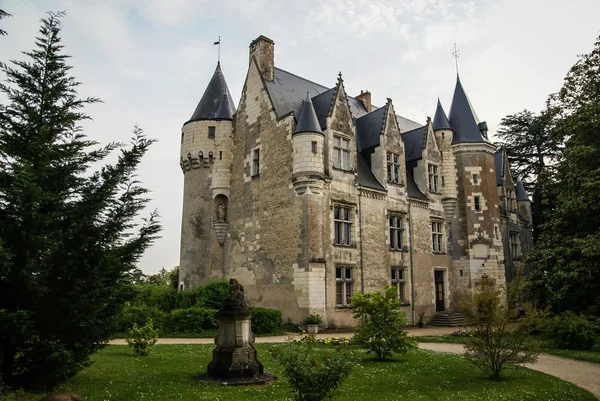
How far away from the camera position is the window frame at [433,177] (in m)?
29.0

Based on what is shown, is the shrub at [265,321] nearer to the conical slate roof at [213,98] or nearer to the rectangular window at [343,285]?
the rectangular window at [343,285]

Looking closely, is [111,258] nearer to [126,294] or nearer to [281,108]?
[126,294]

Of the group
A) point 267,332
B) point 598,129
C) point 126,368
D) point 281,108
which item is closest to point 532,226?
point 598,129

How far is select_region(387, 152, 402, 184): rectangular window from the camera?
26.5 metres

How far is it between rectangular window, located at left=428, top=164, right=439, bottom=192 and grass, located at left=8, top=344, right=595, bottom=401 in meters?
17.1

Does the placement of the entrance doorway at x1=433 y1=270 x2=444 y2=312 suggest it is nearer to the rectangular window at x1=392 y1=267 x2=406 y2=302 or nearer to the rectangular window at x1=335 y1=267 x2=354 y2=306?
the rectangular window at x1=392 y1=267 x2=406 y2=302

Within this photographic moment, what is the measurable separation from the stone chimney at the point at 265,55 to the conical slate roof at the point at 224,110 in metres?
3.60

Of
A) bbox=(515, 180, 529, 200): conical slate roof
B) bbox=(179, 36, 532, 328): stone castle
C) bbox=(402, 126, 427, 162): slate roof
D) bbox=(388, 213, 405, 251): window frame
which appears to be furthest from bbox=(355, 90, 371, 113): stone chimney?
bbox=(515, 180, 529, 200): conical slate roof

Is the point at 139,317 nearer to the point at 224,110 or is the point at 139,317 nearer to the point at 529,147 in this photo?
the point at 224,110

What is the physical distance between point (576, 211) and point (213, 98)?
20.5 metres

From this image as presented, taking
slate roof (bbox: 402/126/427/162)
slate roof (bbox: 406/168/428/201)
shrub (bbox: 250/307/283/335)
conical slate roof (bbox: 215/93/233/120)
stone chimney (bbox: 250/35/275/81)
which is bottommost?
shrub (bbox: 250/307/283/335)

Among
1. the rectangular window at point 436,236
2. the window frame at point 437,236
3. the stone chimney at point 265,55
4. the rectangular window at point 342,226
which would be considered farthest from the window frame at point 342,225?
the stone chimney at point 265,55

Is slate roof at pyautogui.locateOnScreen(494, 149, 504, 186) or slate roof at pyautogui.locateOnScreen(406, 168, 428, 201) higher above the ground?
slate roof at pyautogui.locateOnScreen(494, 149, 504, 186)

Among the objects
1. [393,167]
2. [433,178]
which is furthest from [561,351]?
[433,178]
